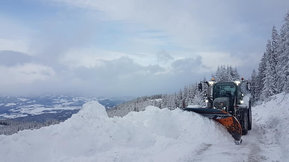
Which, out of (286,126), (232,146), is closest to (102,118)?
(232,146)

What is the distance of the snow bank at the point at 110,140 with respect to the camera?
8.19m

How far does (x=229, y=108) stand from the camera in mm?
15305

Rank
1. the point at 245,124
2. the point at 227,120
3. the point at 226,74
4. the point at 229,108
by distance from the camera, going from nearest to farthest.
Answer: the point at 227,120 < the point at 245,124 < the point at 229,108 < the point at 226,74

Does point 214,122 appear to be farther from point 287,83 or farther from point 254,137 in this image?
point 287,83

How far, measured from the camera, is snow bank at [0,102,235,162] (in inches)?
322

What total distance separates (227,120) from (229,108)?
2590 millimetres

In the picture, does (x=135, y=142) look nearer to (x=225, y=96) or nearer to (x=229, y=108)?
(x=229, y=108)

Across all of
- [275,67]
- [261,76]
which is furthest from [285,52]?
[261,76]

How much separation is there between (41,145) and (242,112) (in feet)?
36.5

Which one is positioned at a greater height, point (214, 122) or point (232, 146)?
point (214, 122)

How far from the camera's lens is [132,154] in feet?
29.2

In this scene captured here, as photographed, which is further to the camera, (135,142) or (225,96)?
(225,96)

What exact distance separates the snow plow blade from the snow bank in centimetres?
40

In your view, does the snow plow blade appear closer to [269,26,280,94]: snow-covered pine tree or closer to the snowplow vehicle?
the snowplow vehicle
